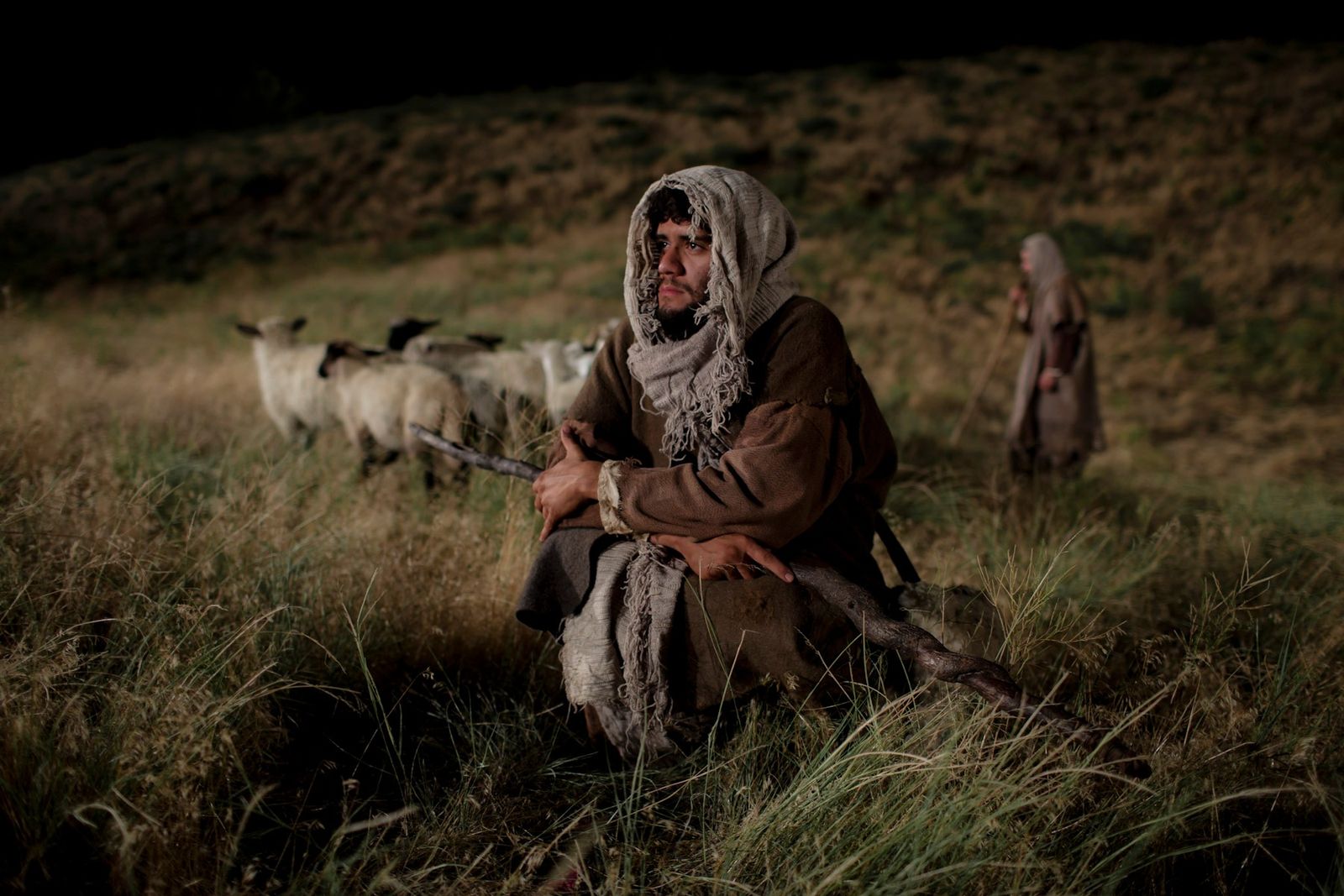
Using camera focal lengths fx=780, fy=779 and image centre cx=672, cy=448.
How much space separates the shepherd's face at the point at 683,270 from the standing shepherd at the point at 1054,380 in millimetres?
4612

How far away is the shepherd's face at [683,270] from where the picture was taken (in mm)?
1998

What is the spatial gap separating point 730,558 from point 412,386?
3.13 meters

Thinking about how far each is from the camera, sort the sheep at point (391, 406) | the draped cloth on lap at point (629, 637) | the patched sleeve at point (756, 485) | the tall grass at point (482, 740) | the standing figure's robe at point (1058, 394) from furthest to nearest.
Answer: the standing figure's robe at point (1058, 394)
the sheep at point (391, 406)
the draped cloth on lap at point (629, 637)
the patched sleeve at point (756, 485)
the tall grass at point (482, 740)

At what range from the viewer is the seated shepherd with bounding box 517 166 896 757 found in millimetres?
1862

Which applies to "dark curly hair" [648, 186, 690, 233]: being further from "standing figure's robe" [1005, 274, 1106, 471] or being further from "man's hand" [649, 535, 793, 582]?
"standing figure's robe" [1005, 274, 1106, 471]

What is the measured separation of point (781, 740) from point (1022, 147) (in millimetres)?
22746

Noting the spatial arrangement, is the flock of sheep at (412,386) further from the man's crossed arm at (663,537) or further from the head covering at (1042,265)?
the head covering at (1042,265)

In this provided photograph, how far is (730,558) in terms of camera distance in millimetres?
1893

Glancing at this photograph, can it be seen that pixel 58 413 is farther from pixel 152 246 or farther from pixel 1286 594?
pixel 152 246

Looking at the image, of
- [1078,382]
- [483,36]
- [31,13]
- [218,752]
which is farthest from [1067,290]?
[483,36]

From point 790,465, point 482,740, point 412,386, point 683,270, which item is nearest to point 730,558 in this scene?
point 790,465

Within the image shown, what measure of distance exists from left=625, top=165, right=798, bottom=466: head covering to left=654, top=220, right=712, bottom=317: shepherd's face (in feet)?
0.10

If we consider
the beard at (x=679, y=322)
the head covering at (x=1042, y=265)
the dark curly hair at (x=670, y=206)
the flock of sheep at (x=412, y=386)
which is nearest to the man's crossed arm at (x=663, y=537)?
the beard at (x=679, y=322)

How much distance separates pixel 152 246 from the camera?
680 inches
